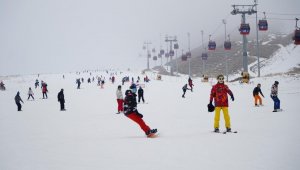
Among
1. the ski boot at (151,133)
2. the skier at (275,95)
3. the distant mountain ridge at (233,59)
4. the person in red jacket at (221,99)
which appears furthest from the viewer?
the distant mountain ridge at (233,59)

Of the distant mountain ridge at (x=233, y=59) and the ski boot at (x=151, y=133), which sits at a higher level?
the distant mountain ridge at (x=233, y=59)

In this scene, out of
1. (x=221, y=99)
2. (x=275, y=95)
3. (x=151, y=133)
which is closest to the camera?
(x=151, y=133)

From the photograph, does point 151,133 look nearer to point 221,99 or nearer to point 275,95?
point 221,99

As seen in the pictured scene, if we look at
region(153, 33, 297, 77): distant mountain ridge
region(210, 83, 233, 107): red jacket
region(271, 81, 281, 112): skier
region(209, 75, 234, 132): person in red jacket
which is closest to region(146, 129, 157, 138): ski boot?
region(209, 75, 234, 132): person in red jacket

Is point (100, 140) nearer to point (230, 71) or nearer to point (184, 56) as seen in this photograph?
point (184, 56)

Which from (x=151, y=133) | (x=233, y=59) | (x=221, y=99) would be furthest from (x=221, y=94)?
(x=233, y=59)

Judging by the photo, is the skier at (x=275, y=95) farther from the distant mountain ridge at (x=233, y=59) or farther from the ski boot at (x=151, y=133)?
the distant mountain ridge at (x=233, y=59)

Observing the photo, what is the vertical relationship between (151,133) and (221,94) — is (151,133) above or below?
below

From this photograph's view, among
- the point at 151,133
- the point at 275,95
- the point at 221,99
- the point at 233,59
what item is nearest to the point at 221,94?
the point at 221,99

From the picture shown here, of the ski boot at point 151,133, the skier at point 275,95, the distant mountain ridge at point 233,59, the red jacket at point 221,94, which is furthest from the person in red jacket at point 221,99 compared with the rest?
the distant mountain ridge at point 233,59

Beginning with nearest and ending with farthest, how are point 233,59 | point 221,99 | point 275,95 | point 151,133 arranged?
point 151,133, point 221,99, point 275,95, point 233,59

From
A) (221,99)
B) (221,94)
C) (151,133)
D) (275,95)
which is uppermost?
(221,94)

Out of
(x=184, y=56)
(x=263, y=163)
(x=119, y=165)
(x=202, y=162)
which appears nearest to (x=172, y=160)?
(x=202, y=162)

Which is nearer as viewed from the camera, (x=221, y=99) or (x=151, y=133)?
(x=151, y=133)
